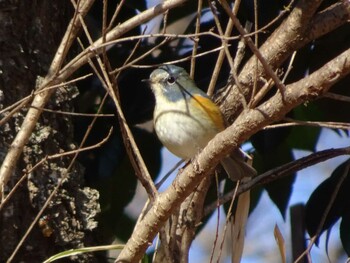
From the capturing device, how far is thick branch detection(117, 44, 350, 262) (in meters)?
2.26

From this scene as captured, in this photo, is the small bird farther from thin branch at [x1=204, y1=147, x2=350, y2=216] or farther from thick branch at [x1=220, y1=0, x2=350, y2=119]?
thick branch at [x1=220, y1=0, x2=350, y2=119]

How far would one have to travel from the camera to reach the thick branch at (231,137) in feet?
7.43

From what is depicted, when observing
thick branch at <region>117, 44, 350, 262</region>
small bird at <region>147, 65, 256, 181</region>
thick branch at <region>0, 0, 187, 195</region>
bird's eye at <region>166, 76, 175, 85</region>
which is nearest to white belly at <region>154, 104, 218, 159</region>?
small bird at <region>147, 65, 256, 181</region>

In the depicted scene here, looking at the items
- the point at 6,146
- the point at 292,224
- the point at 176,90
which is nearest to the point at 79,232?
the point at 6,146

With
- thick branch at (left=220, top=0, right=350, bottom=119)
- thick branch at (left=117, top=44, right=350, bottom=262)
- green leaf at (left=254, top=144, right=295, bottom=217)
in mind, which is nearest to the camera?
thick branch at (left=117, top=44, right=350, bottom=262)

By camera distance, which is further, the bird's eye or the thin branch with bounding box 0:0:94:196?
the bird's eye

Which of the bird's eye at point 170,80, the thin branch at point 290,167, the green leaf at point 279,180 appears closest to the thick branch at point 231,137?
the thin branch at point 290,167

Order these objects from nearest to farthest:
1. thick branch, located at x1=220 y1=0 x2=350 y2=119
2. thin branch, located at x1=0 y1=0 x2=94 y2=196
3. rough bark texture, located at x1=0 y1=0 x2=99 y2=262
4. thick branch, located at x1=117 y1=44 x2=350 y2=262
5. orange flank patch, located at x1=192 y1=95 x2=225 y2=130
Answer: thick branch, located at x1=117 y1=44 x2=350 y2=262, thin branch, located at x1=0 y1=0 x2=94 y2=196, thick branch, located at x1=220 y1=0 x2=350 y2=119, rough bark texture, located at x1=0 y1=0 x2=99 y2=262, orange flank patch, located at x1=192 y1=95 x2=225 y2=130

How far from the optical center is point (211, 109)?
3.68 meters

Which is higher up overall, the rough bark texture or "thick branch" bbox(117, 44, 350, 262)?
the rough bark texture

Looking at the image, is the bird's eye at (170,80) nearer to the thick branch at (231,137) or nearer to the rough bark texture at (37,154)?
the rough bark texture at (37,154)

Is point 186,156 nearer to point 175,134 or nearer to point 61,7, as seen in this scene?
point 175,134

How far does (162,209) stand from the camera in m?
2.76

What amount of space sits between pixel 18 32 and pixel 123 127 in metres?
0.76
